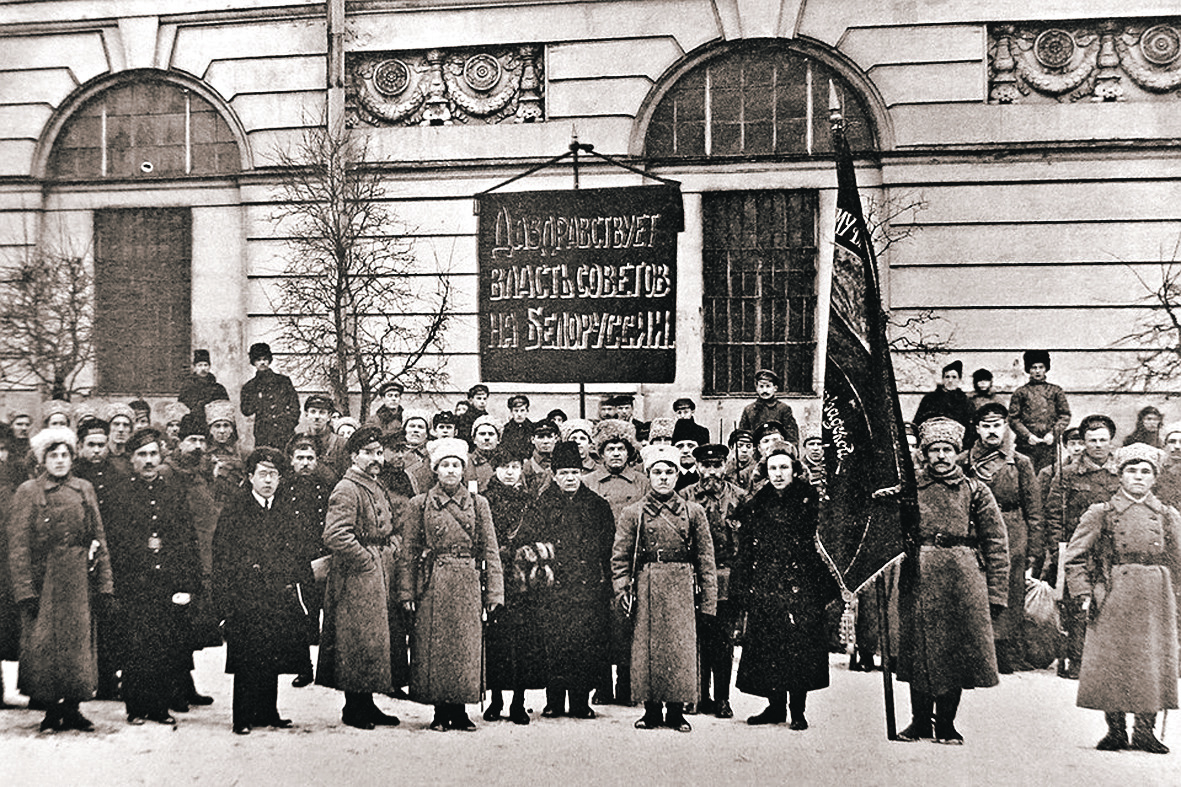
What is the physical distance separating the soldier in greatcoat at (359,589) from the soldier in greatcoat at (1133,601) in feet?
11.3

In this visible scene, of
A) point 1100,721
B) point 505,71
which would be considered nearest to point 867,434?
point 1100,721

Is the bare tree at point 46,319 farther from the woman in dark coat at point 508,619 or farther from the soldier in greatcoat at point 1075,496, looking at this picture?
the soldier in greatcoat at point 1075,496

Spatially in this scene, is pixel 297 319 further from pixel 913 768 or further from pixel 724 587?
pixel 913 768

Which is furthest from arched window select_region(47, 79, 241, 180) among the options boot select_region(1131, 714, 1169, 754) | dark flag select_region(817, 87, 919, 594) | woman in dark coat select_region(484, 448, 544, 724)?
boot select_region(1131, 714, 1169, 754)

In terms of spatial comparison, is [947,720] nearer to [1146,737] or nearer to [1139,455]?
[1146,737]

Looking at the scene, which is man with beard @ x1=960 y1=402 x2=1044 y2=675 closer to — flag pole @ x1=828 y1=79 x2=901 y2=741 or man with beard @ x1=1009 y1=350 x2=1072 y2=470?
man with beard @ x1=1009 y1=350 x2=1072 y2=470

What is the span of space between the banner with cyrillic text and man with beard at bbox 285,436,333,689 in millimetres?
1229

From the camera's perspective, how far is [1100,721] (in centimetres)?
459

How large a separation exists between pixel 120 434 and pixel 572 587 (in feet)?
8.93

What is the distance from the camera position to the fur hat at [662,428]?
501 cm

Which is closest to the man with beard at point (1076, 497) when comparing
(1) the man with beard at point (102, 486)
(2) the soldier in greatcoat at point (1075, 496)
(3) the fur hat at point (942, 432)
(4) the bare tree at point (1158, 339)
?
(2) the soldier in greatcoat at point (1075, 496)

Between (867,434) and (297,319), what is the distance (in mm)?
3437

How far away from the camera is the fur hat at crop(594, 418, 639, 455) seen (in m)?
5.39

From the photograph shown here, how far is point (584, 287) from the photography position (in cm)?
540
